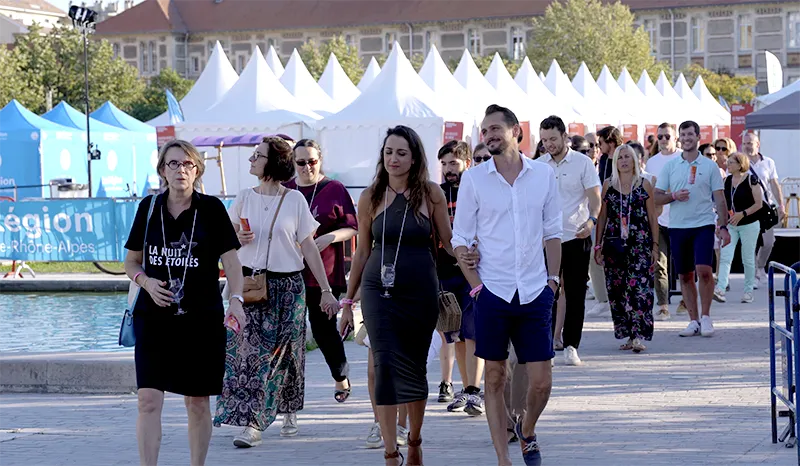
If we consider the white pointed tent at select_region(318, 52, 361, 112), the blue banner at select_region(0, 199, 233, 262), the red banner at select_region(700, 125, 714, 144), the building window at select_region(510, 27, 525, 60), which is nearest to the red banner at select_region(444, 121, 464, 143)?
the white pointed tent at select_region(318, 52, 361, 112)

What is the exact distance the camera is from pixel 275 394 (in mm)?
7449

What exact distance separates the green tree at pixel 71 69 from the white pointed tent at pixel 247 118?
3407cm

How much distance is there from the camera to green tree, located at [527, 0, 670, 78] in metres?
78.2

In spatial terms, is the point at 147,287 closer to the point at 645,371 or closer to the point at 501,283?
the point at 501,283

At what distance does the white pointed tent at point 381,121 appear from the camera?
29.5 metres

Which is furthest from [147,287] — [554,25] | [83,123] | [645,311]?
[554,25]

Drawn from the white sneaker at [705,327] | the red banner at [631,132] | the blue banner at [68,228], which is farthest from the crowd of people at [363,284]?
the red banner at [631,132]

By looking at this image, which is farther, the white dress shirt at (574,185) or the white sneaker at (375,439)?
the white dress shirt at (574,185)

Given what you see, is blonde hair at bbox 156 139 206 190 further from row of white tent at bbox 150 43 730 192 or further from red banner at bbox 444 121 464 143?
row of white tent at bbox 150 43 730 192

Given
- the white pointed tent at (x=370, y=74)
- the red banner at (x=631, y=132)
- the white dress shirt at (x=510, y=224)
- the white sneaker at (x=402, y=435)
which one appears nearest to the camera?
the white dress shirt at (x=510, y=224)

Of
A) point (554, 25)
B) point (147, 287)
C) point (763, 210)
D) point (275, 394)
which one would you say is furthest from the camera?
point (554, 25)

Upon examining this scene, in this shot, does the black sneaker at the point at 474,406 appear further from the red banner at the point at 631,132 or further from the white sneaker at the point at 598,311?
the red banner at the point at 631,132

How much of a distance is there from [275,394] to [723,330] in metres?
6.03

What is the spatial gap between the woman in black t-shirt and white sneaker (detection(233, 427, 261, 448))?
765 cm
